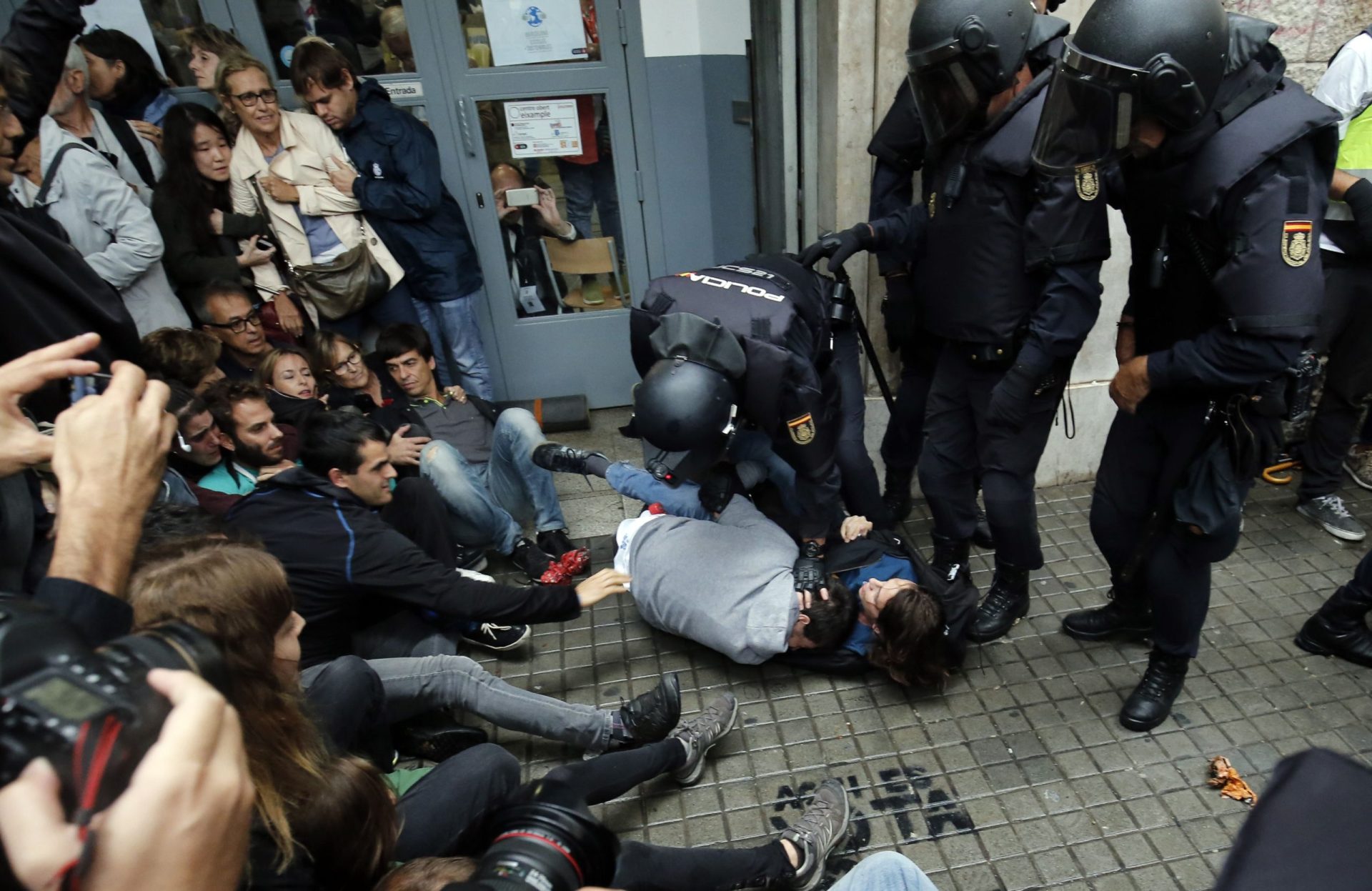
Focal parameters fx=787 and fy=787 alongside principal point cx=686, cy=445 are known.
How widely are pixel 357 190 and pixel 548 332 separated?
46.5 inches

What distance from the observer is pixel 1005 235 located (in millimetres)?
2371

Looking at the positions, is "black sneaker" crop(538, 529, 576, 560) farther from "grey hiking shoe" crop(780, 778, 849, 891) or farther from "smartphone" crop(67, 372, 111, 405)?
"smartphone" crop(67, 372, 111, 405)

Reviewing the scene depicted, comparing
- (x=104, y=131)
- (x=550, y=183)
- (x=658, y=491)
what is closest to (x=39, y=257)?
(x=658, y=491)

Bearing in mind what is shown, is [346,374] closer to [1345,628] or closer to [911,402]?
[911,402]

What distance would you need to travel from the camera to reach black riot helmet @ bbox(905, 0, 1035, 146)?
2.17 metres

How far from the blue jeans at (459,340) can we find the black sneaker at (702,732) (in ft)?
7.17

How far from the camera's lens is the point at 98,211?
2971 mm

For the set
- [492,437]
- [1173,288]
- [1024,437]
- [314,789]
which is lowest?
[492,437]

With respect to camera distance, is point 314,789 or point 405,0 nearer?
point 314,789

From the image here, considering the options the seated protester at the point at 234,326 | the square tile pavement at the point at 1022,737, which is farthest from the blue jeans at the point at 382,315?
the square tile pavement at the point at 1022,737

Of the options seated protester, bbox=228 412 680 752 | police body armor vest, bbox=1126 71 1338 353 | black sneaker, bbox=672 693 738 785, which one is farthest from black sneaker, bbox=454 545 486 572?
police body armor vest, bbox=1126 71 1338 353

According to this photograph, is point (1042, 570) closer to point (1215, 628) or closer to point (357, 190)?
point (1215, 628)

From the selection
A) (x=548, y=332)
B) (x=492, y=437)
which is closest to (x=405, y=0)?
(x=548, y=332)

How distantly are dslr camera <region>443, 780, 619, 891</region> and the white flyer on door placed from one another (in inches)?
130
